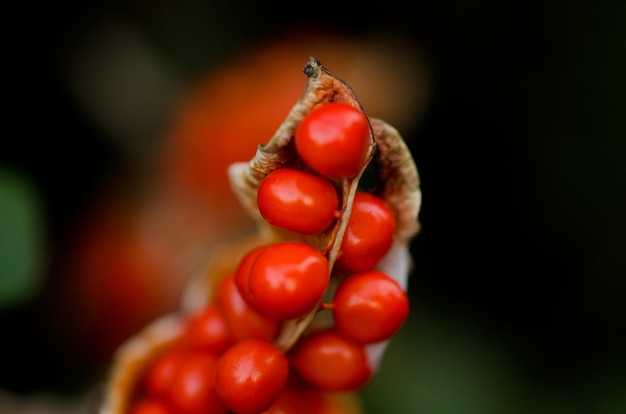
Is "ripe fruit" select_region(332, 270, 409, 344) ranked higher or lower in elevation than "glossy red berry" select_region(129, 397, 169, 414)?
higher

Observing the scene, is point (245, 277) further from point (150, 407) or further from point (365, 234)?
point (150, 407)

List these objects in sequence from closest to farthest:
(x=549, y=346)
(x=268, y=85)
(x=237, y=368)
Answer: (x=237, y=368), (x=549, y=346), (x=268, y=85)

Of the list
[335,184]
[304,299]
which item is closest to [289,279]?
[304,299]

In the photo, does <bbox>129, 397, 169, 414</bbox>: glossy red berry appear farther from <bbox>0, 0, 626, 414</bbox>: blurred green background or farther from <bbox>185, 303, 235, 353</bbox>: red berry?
<bbox>0, 0, 626, 414</bbox>: blurred green background

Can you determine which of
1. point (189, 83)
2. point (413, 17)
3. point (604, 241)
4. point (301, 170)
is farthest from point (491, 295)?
point (301, 170)

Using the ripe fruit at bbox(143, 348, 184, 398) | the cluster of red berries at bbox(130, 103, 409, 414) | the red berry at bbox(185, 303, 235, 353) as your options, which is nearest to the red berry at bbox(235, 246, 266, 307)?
the cluster of red berries at bbox(130, 103, 409, 414)

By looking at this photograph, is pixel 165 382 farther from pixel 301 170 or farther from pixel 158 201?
pixel 158 201

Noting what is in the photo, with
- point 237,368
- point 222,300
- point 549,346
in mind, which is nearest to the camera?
point 237,368

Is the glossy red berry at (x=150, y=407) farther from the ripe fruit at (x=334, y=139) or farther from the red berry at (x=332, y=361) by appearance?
the ripe fruit at (x=334, y=139)
